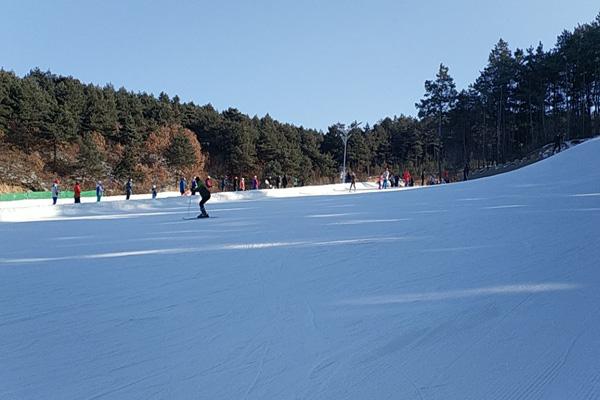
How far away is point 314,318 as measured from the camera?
160 inches

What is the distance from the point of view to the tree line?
141 feet

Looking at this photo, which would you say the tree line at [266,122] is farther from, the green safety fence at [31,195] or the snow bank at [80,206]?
the snow bank at [80,206]

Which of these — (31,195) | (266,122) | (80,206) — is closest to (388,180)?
(80,206)

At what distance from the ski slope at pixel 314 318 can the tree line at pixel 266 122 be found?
3844 centimetres

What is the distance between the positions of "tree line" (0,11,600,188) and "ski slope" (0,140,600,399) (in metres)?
38.4

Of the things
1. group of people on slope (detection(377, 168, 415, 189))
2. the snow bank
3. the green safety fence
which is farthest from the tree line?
the snow bank

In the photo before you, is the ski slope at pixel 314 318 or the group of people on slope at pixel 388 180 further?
the group of people on slope at pixel 388 180

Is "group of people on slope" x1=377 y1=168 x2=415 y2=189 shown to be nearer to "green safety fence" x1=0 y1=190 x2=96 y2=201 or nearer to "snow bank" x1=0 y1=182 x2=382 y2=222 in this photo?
"snow bank" x1=0 y1=182 x2=382 y2=222

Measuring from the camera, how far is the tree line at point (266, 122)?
1693 inches

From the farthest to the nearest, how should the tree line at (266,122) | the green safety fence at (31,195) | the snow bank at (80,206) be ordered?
the tree line at (266,122) → the green safety fence at (31,195) → the snow bank at (80,206)

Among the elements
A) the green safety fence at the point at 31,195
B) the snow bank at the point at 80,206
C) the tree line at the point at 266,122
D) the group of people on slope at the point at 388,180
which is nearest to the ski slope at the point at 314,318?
the snow bank at the point at 80,206

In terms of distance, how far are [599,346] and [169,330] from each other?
12.4 ft

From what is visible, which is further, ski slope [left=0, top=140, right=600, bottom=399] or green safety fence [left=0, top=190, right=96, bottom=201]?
green safety fence [left=0, top=190, right=96, bottom=201]

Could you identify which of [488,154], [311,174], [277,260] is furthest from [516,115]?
[277,260]
